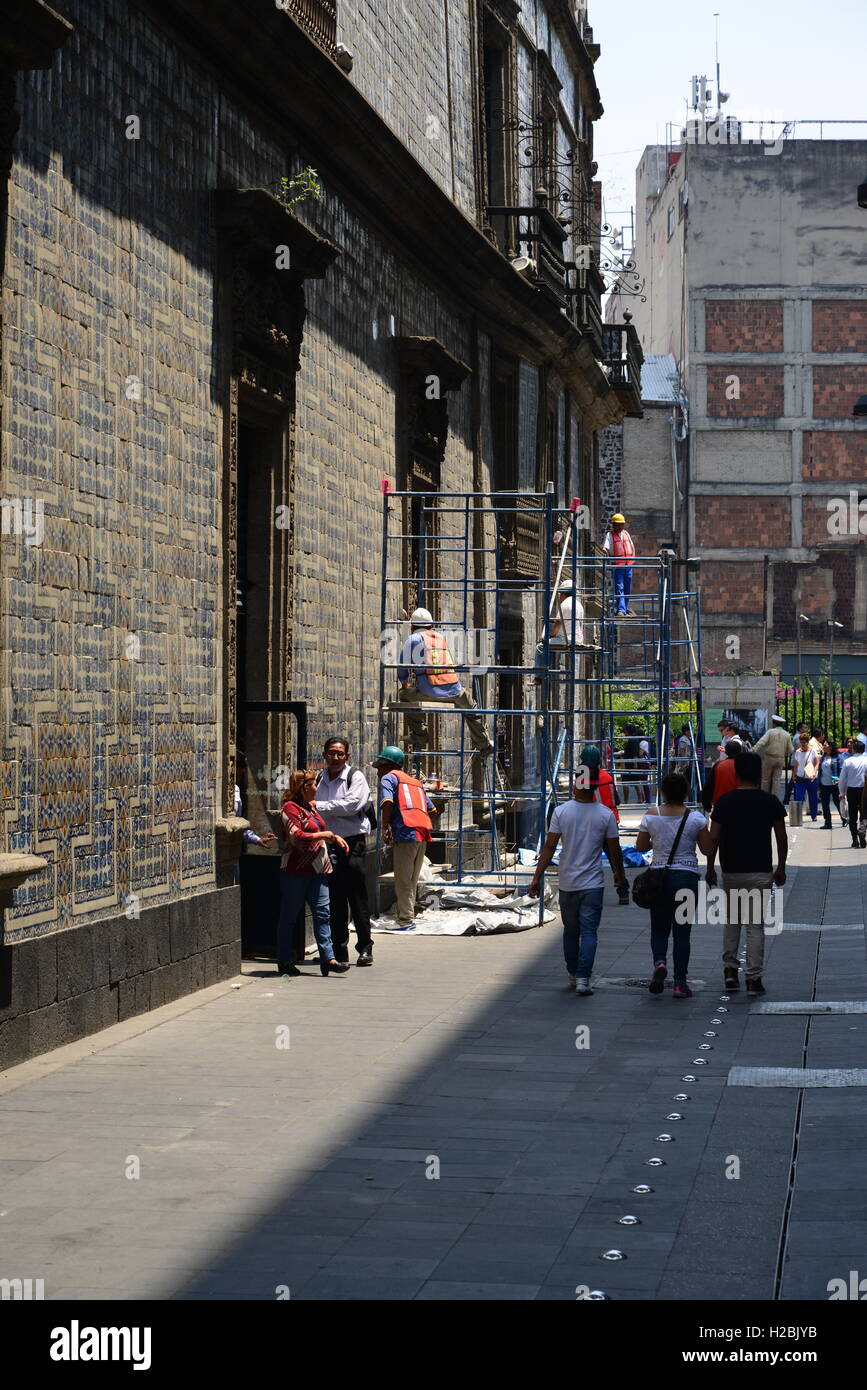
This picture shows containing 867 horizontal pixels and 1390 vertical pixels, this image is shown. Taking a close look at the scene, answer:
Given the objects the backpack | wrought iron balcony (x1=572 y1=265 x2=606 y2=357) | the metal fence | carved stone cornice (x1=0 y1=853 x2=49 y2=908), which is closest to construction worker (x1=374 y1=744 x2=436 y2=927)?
the backpack

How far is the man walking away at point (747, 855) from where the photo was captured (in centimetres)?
1206

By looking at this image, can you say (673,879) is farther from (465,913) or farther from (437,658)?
(437,658)

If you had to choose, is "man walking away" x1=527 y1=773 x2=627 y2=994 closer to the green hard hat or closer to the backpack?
the backpack

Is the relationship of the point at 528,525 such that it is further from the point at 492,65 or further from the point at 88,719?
the point at 88,719

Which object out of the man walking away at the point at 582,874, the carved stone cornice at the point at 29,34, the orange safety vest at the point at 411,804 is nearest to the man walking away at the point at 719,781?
the orange safety vest at the point at 411,804

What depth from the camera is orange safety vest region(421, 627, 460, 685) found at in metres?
16.7

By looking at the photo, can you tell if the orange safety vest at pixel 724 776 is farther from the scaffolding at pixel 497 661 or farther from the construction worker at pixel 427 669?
the construction worker at pixel 427 669

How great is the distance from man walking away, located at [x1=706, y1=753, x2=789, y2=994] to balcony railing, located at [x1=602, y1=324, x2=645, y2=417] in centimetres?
2063

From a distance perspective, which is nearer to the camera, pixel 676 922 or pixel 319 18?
pixel 676 922

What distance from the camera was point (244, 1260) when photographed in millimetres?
5863

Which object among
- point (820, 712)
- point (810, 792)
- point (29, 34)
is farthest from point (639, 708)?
point (29, 34)

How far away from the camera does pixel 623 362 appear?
33.1 m

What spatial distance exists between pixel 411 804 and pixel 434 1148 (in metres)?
7.69

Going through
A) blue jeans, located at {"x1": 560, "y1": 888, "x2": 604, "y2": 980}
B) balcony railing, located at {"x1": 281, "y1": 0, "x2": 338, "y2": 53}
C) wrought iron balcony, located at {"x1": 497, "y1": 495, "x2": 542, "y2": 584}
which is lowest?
blue jeans, located at {"x1": 560, "y1": 888, "x2": 604, "y2": 980}
